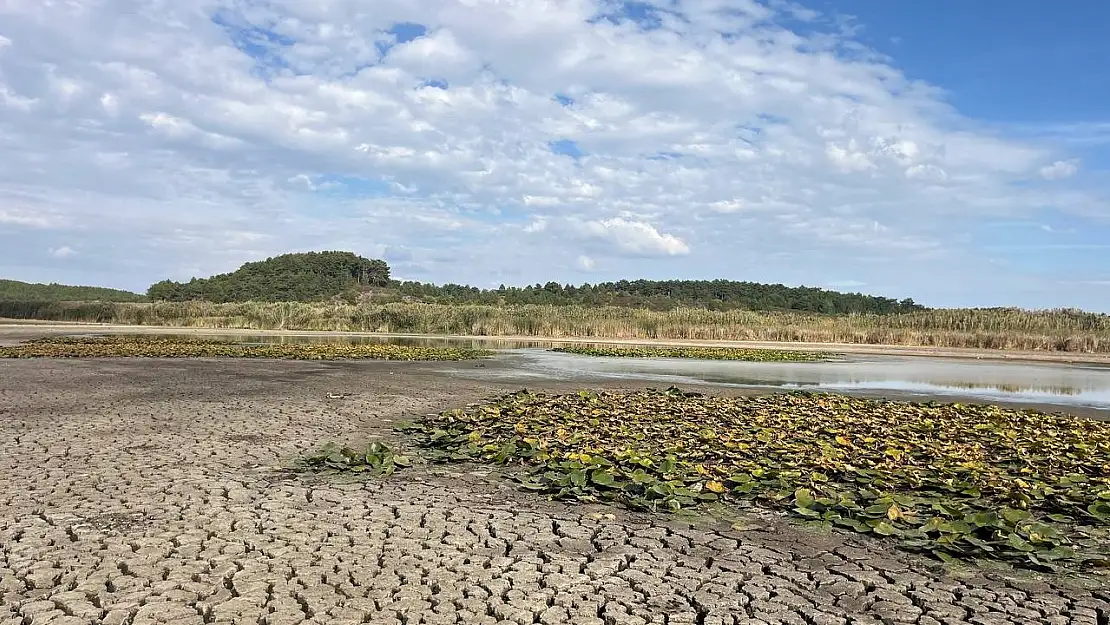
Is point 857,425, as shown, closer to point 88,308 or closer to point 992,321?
point 992,321

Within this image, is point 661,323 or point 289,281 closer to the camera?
point 661,323

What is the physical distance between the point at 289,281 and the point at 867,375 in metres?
95.6

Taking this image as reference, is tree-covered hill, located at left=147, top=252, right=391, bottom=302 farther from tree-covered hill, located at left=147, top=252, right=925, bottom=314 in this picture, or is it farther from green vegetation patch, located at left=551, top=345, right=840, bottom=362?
green vegetation patch, located at left=551, top=345, right=840, bottom=362

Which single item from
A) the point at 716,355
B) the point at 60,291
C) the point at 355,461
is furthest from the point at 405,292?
the point at 355,461

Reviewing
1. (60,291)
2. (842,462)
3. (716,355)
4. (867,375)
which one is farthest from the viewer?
(60,291)

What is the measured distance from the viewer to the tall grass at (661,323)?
41156 mm

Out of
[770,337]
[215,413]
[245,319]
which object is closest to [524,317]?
[770,337]

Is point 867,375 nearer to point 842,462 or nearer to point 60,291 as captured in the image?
point 842,462

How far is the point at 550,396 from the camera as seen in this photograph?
15.7 meters

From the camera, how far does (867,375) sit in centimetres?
2434

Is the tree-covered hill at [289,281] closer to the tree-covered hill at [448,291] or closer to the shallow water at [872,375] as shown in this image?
the tree-covered hill at [448,291]

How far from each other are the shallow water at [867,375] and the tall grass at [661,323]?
10.3 m

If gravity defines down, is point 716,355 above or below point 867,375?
above

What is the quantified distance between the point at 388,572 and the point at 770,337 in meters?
43.3
